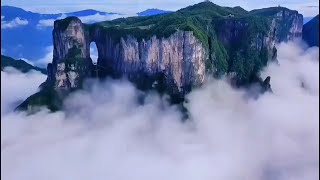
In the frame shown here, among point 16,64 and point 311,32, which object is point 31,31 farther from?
point 311,32

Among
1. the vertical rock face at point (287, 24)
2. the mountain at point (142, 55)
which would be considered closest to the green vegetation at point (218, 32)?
the mountain at point (142, 55)

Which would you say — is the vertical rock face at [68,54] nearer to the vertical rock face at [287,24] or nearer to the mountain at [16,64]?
the mountain at [16,64]

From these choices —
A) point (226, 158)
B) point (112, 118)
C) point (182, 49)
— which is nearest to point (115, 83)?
point (112, 118)

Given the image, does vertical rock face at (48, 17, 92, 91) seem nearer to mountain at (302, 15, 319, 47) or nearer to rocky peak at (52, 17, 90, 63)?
rocky peak at (52, 17, 90, 63)

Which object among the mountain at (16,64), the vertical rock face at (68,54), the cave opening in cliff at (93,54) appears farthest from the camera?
the mountain at (16,64)

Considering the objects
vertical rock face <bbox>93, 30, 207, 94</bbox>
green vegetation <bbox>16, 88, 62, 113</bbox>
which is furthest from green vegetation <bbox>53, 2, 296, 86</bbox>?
green vegetation <bbox>16, 88, 62, 113</bbox>
